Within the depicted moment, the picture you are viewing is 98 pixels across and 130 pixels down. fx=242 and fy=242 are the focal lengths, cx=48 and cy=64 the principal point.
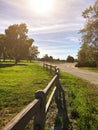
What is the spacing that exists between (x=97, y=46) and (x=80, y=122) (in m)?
29.3

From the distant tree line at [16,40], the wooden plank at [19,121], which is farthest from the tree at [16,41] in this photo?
the wooden plank at [19,121]

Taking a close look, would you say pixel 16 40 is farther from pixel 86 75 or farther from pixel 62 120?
pixel 62 120

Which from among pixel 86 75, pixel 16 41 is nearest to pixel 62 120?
pixel 86 75

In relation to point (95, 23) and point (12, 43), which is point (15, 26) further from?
point (95, 23)

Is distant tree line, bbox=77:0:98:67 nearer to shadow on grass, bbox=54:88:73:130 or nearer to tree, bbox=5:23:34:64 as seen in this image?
shadow on grass, bbox=54:88:73:130

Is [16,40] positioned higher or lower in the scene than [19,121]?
higher

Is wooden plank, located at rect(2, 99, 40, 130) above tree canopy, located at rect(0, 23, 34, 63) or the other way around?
the other way around

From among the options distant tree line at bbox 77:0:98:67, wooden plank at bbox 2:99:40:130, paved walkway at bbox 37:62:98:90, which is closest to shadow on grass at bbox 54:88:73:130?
wooden plank at bbox 2:99:40:130

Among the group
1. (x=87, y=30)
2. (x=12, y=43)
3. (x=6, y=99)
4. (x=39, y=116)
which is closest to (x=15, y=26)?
(x=12, y=43)

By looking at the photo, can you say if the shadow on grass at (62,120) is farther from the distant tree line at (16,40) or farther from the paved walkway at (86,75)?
the distant tree line at (16,40)

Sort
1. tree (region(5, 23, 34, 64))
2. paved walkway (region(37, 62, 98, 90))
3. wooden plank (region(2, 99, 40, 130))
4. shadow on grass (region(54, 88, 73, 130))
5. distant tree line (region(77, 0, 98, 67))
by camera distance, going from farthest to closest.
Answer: tree (region(5, 23, 34, 64))
distant tree line (region(77, 0, 98, 67))
paved walkway (region(37, 62, 98, 90))
shadow on grass (region(54, 88, 73, 130))
wooden plank (region(2, 99, 40, 130))

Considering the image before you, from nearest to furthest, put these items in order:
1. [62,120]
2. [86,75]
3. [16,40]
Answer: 1. [62,120]
2. [86,75]
3. [16,40]

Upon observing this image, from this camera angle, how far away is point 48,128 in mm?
6980

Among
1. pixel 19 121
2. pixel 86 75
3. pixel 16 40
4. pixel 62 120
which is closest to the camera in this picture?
pixel 19 121
